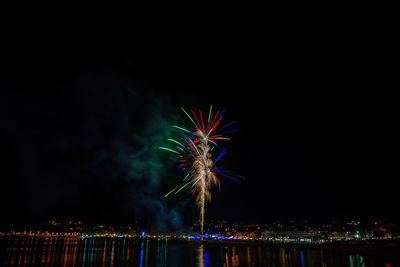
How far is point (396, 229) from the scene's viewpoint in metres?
55.9

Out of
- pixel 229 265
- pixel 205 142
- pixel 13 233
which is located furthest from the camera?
pixel 13 233

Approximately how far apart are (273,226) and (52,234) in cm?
11869

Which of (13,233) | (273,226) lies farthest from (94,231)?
(273,226)

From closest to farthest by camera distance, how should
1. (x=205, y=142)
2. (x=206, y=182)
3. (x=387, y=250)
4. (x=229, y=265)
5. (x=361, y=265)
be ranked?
(x=229, y=265) < (x=361, y=265) < (x=387, y=250) < (x=205, y=142) < (x=206, y=182)

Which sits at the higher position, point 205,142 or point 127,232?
point 205,142

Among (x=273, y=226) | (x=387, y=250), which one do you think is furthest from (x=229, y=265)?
(x=273, y=226)

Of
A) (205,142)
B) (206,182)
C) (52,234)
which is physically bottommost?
(52,234)

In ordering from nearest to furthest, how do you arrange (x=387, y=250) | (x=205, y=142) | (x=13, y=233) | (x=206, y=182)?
1. (x=387, y=250)
2. (x=205, y=142)
3. (x=206, y=182)
4. (x=13, y=233)

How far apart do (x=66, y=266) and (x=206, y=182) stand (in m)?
18.1

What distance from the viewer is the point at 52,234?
410 ft

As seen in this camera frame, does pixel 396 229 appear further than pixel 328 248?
Yes

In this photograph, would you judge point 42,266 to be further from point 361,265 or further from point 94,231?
point 94,231

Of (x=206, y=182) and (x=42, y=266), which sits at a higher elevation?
(x=206, y=182)

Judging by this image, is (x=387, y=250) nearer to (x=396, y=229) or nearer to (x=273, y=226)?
(x=396, y=229)
